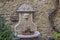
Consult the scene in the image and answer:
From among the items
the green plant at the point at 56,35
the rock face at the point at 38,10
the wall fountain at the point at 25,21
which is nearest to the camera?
the green plant at the point at 56,35

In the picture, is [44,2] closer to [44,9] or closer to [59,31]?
[44,9]

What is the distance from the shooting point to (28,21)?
5.21 m

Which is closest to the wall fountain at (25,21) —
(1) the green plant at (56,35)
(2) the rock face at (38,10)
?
(2) the rock face at (38,10)

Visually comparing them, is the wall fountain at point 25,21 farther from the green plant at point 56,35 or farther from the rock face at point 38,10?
the green plant at point 56,35

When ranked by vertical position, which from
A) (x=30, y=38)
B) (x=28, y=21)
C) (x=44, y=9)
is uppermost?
(x=44, y=9)

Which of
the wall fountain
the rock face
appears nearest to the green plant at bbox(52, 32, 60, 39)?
the rock face

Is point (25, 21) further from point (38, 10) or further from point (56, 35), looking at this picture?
point (56, 35)

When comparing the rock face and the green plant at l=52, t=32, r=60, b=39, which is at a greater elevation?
the rock face

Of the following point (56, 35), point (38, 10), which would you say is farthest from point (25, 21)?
point (56, 35)

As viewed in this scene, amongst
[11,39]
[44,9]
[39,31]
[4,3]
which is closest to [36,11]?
[44,9]

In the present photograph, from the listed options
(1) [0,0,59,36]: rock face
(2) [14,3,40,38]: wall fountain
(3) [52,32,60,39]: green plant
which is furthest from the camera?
(1) [0,0,59,36]: rock face

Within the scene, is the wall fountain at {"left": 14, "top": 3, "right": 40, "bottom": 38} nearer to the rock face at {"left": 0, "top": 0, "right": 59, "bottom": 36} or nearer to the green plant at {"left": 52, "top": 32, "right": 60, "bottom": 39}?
→ the rock face at {"left": 0, "top": 0, "right": 59, "bottom": 36}

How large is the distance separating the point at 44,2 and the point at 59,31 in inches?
36.8

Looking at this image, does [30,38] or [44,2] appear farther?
[44,2]
